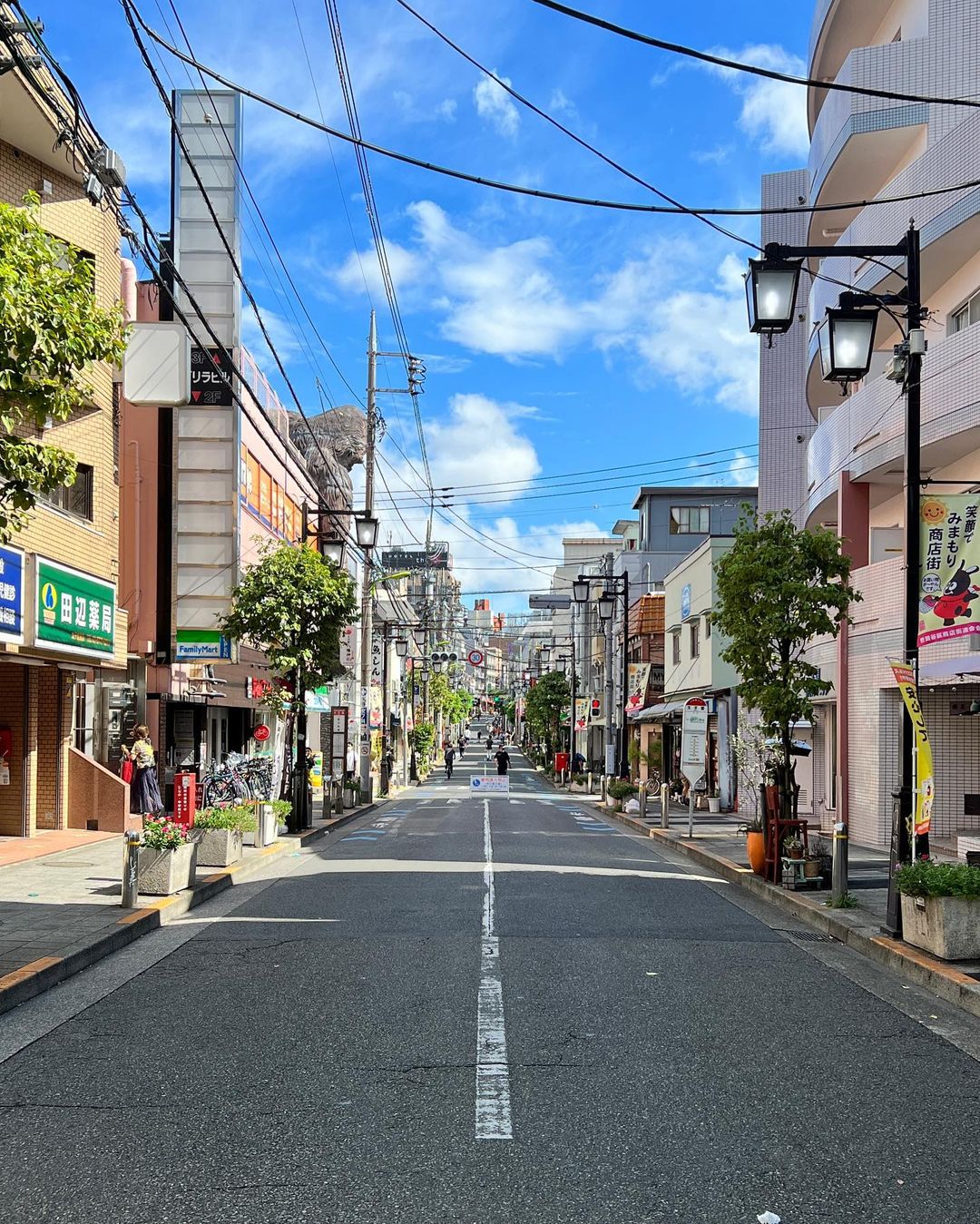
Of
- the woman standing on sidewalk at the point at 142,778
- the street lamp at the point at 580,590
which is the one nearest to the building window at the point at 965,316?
the woman standing on sidewalk at the point at 142,778

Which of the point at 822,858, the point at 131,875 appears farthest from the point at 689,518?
the point at 131,875

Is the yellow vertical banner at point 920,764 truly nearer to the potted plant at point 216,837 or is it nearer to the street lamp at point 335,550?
the potted plant at point 216,837

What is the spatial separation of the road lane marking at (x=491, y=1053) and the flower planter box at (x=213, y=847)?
6.14m

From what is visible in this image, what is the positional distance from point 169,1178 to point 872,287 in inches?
770

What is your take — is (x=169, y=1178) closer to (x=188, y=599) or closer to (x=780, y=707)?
(x=780, y=707)

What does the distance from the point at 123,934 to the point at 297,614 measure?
39.0ft

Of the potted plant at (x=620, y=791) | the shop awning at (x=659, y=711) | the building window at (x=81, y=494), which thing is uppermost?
the building window at (x=81, y=494)

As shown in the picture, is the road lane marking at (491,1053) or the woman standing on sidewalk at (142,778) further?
the woman standing on sidewalk at (142,778)

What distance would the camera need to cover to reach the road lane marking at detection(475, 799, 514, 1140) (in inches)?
218

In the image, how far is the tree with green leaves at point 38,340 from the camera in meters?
7.64

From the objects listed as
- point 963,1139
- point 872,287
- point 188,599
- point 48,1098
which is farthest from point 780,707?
point 188,599

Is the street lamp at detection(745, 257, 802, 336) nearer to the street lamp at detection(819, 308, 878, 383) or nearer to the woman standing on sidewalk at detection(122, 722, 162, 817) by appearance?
the street lamp at detection(819, 308, 878, 383)

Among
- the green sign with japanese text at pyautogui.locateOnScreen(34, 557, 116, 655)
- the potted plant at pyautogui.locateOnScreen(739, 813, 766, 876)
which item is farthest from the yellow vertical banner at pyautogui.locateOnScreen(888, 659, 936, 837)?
the green sign with japanese text at pyautogui.locateOnScreen(34, 557, 116, 655)

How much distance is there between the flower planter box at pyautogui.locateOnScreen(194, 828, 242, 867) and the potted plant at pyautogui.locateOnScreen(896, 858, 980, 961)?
9310 mm
